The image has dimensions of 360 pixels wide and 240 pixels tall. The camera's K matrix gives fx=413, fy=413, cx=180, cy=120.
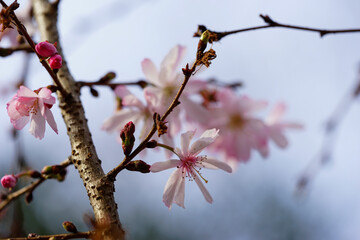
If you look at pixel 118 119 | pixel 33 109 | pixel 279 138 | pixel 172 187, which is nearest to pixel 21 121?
pixel 33 109

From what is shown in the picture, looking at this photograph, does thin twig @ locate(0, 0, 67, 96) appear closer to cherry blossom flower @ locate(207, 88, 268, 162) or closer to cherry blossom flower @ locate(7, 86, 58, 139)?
cherry blossom flower @ locate(7, 86, 58, 139)

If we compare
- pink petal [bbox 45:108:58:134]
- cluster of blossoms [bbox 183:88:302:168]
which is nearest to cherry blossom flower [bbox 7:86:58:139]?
pink petal [bbox 45:108:58:134]

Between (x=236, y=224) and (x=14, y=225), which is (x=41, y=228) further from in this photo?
(x=14, y=225)

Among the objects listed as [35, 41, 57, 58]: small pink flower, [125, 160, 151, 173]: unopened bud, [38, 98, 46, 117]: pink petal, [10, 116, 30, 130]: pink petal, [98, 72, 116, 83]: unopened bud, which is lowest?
[125, 160, 151, 173]: unopened bud

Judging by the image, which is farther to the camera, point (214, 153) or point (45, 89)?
point (214, 153)

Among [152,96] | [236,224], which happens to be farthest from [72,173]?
[152,96]

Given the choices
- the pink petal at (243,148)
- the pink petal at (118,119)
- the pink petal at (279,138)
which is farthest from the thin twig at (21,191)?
the pink petal at (279,138)
